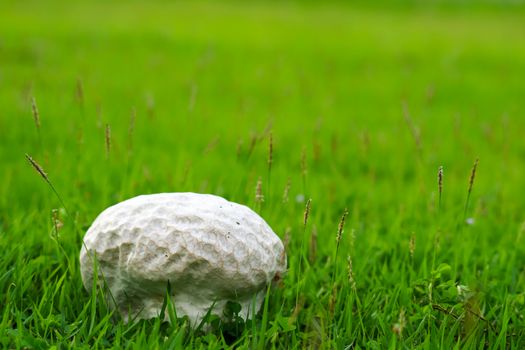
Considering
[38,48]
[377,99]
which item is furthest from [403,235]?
[38,48]

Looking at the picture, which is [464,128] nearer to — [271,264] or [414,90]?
[414,90]

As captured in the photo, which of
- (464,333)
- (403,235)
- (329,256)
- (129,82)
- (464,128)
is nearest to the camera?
(464,333)

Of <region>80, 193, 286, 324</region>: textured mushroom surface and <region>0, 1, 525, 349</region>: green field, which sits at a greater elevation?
<region>80, 193, 286, 324</region>: textured mushroom surface

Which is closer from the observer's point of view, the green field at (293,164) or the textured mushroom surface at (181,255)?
the textured mushroom surface at (181,255)

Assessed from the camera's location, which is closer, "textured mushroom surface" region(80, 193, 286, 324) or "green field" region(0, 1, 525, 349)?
"textured mushroom surface" region(80, 193, 286, 324)

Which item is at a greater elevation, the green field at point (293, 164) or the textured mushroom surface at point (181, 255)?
the textured mushroom surface at point (181, 255)
